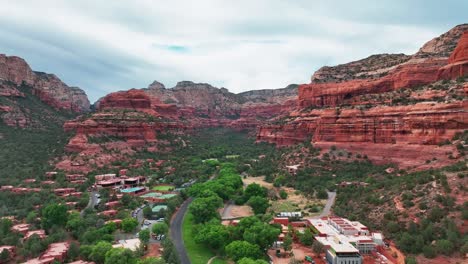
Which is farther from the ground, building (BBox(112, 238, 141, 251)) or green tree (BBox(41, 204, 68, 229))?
green tree (BBox(41, 204, 68, 229))

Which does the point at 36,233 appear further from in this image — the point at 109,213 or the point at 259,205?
the point at 259,205

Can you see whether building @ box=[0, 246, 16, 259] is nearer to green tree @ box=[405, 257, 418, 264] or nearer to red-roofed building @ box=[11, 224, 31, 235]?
red-roofed building @ box=[11, 224, 31, 235]

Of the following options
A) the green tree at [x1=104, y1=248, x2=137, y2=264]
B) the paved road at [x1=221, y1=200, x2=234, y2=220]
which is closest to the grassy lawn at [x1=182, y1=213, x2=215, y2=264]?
the green tree at [x1=104, y1=248, x2=137, y2=264]

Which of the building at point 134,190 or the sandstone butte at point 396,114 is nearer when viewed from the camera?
the sandstone butte at point 396,114

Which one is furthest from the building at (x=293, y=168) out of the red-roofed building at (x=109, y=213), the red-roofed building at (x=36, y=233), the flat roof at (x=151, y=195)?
the red-roofed building at (x=36, y=233)

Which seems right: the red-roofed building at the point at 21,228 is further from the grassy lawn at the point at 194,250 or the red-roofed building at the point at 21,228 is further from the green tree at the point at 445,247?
the green tree at the point at 445,247

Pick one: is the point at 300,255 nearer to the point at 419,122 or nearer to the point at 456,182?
the point at 456,182
